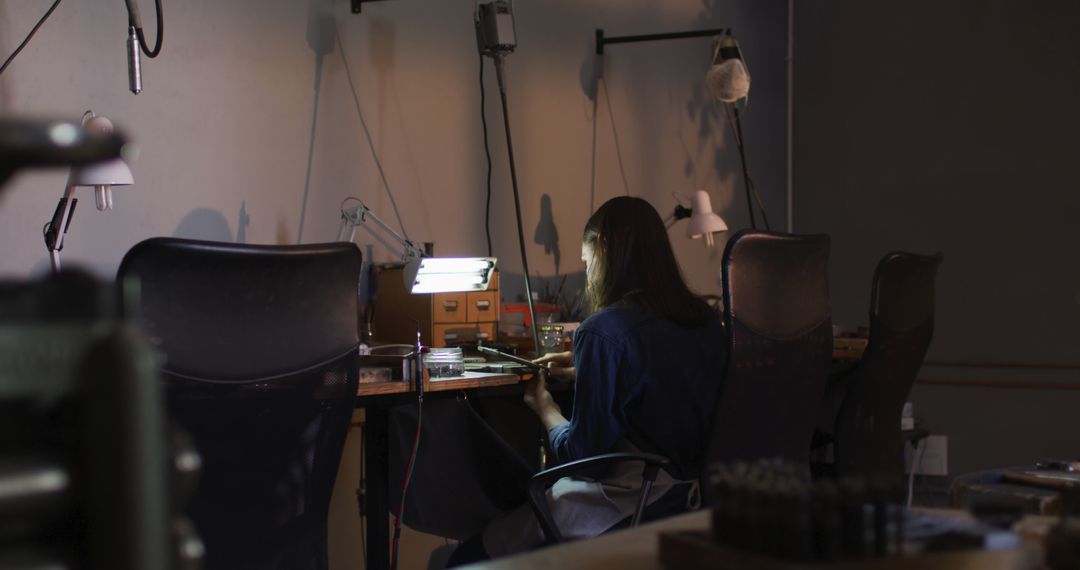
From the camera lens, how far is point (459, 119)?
3.50 metres

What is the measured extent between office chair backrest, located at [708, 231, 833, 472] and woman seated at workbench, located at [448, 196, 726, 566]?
100mm

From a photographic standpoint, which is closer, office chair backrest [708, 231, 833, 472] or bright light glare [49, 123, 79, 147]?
bright light glare [49, 123, 79, 147]

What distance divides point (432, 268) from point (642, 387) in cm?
78

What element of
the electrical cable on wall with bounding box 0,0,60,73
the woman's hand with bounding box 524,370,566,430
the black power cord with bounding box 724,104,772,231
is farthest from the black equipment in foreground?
the black power cord with bounding box 724,104,772,231

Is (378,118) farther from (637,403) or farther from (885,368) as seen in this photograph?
(885,368)

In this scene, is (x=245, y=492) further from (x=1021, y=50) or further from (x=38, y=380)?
(x=1021, y=50)

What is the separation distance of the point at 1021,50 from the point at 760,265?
9.74 ft

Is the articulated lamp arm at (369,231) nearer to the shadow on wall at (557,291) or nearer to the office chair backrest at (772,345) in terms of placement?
the shadow on wall at (557,291)

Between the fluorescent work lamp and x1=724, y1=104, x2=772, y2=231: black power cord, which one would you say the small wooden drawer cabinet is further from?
x1=724, y1=104, x2=772, y2=231: black power cord

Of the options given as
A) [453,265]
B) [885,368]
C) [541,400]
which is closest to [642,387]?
[541,400]

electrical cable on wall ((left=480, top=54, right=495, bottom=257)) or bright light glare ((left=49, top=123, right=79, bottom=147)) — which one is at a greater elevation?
electrical cable on wall ((left=480, top=54, right=495, bottom=257))

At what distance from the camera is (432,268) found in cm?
275

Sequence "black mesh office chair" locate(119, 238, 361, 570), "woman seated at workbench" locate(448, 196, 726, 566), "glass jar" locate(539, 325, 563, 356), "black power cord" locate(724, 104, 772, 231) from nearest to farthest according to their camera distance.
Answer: "black mesh office chair" locate(119, 238, 361, 570), "woman seated at workbench" locate(448, 196, 726, 566), "glass jar" locate(539, 325, 563, 356), "black power cord" locate(724, 104, 772, 231)

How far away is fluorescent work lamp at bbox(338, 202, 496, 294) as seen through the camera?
8.96ft
